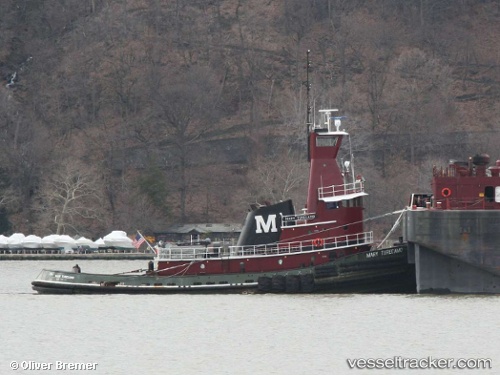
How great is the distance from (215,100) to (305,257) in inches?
3150

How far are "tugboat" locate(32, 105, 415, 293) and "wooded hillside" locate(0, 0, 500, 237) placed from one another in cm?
5107

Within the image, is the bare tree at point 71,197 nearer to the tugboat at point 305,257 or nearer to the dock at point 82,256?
the dock at point 82,256

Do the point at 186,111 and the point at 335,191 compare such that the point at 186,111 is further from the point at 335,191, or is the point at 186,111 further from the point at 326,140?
the point at 335,191

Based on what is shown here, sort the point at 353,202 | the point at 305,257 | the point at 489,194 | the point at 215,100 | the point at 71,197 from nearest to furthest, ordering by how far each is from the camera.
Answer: the point at 489,194 < the point at 305,257 < the point at 353,202 < the point at 71,197 < the point at 215,100

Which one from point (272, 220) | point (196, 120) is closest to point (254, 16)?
point (196, 120)

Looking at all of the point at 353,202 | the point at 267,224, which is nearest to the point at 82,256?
the point at 267,224

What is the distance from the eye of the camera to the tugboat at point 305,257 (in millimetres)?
65188

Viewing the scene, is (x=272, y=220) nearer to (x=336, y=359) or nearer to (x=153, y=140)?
(x=336, y=359)

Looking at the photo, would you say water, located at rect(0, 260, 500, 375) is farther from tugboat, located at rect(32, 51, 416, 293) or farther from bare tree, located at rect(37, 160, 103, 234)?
bare tree, located at rect(37, 160, 103, 234)

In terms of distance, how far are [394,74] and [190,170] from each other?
2180 cm

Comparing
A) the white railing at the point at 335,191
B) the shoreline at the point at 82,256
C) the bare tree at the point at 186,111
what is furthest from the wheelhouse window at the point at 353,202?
the bare tree at the point at 186,111

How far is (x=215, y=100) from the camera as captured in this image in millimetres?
145375

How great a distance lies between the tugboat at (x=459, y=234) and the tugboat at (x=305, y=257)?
1802mm

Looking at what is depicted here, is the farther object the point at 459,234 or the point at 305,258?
the point at 305,258
